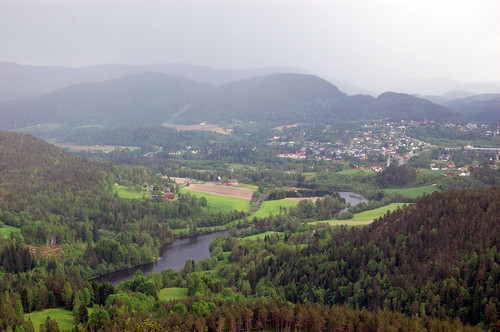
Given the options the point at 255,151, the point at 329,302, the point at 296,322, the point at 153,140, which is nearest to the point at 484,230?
the point at 329,302

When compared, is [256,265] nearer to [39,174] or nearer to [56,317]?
[56,317]

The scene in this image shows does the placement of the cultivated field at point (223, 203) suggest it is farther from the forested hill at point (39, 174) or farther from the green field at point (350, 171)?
the green field at point (350, 171)

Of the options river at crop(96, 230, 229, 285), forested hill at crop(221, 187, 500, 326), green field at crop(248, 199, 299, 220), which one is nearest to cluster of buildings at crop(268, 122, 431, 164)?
green field at crop(248, 199, 299, 220)

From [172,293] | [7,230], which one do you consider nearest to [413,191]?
[172,293]

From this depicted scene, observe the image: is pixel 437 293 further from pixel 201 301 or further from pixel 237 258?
pixel 237 258

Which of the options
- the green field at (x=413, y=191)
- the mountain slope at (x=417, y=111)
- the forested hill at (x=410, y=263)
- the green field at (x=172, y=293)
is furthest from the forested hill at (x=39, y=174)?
the mountain slope at (x=417, y=111)

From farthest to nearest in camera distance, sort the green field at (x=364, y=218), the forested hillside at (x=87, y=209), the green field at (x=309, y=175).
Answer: the green field at (x=309, y=175)
the green field at (x=364, y=218)
the forested hillside at (x=87, y=209)
